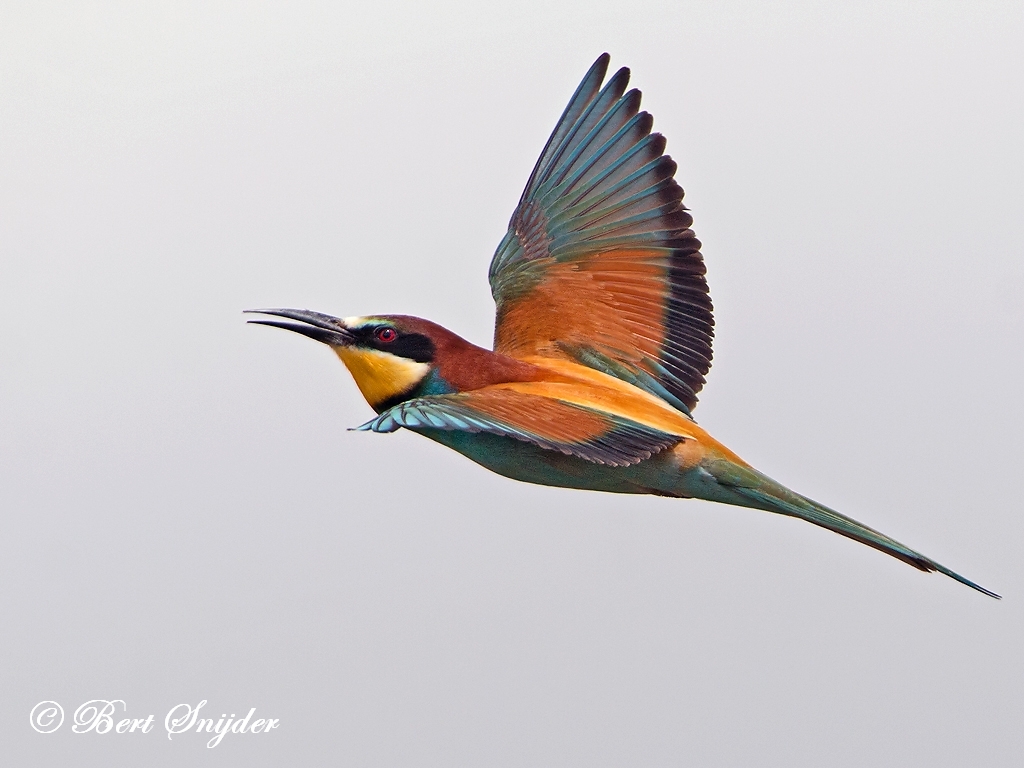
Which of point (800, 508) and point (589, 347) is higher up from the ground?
point (589, 347)

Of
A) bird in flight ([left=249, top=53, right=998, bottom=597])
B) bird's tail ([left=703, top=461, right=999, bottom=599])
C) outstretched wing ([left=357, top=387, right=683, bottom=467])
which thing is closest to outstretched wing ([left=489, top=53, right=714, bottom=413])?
bird in flight ([left=249, top=53, right=998, bottom=597])

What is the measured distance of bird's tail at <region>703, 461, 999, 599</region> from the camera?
3.44 metres

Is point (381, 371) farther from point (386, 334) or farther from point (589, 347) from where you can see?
point (589, 347)

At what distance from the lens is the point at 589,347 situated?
4082 millimetres

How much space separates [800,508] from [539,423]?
68 centimetres

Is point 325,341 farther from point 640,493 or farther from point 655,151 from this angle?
point 655,151

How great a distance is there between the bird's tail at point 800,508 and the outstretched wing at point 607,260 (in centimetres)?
45

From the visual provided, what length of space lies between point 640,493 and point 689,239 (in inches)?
32.2

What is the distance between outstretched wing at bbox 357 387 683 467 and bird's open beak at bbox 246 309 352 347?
367 millimetres

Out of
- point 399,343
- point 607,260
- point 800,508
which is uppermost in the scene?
point 607,260

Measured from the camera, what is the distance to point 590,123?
168 inches

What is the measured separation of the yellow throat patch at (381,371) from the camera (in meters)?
3.63

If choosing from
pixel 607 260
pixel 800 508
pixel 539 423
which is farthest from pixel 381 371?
pixel 800 508

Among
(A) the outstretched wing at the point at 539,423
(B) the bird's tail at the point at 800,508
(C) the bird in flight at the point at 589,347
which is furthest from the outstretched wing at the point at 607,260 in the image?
(A) the outstretched wing at the point at 539,423
